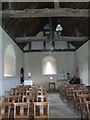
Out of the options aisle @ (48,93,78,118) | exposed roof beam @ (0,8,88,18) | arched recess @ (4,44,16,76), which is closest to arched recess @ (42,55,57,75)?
arched recess @ (4,44,16,76)

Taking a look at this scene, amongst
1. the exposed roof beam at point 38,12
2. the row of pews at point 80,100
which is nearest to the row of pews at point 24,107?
the row of pews at point 80,100

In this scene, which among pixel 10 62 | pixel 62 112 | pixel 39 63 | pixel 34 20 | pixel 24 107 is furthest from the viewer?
pixel 39 63

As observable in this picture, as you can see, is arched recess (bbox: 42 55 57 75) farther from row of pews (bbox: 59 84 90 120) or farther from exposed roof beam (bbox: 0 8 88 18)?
exposed roof beam (bbox: 0 8 88 18)

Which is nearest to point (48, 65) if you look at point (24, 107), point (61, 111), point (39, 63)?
point (39, 63)

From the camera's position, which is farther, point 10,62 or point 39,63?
point 39,63

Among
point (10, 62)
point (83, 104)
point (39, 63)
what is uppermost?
point (39, 63)

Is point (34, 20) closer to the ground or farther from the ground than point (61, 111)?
farther from the ground

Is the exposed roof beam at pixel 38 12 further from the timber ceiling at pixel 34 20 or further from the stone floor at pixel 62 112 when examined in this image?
the stone floor at pixel 62 112

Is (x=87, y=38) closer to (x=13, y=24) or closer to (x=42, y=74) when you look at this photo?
(x=13, y=24)

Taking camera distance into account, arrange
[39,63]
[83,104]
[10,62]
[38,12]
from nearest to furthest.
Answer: [83,104], [38,12], [10,62], [39,63]

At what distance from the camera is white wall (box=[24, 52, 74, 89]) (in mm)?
18266

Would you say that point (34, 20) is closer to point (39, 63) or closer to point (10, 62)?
point (10, 62)

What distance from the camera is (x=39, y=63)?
60.3 ft

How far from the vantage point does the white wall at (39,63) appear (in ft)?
59.9
